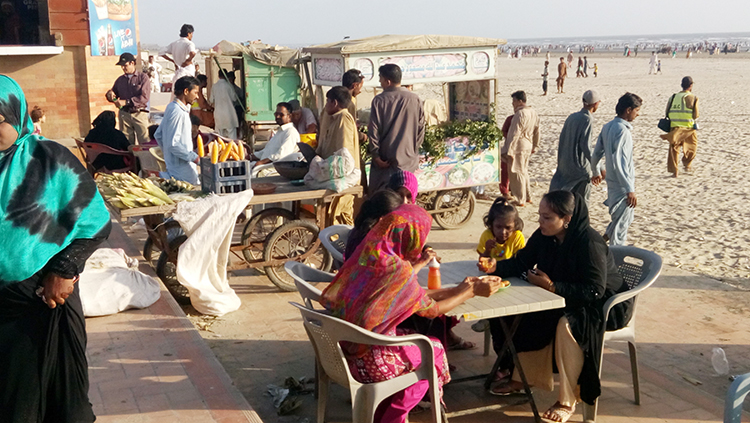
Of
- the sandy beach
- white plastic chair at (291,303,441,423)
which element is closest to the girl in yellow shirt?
white plastic chair at (291,303,441,423)

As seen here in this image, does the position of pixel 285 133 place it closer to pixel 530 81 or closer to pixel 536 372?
pixel 536 372

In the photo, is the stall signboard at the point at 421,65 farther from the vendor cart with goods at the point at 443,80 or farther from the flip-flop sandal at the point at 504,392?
the flip-flop sandal at the point at 504,392

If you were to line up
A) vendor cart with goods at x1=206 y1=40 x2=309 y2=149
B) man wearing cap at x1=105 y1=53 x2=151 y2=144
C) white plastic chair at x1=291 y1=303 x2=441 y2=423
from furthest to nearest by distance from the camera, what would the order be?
vendor cart with goods at x1=206 y1=40 x2=309 y2=149, man wearing cap at x1=105 y1=53 x2=151 y2=144, white plastic chair at x1=291 y1=303 x2=441 y2=423

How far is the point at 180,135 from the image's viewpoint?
7.39 metres


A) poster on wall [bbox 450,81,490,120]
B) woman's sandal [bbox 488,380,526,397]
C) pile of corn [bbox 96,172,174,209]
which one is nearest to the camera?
woman's sandal [bbox 488,380,526,397]

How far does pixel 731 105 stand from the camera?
26297 millimetres

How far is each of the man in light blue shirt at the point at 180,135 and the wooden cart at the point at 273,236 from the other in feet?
2.34

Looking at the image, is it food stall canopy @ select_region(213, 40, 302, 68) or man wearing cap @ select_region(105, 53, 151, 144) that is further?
food stall canopy @ select_region(213, 40, 302, 68)

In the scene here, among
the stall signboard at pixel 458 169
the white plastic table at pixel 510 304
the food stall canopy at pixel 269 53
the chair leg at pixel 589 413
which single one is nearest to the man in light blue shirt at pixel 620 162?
the stall signboard at pixel 458 169

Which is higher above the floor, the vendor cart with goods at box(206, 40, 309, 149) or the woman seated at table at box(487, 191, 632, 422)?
the vendor cart with goods at box(206, 40, 309, 149)

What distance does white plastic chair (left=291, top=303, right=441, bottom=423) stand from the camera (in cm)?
360

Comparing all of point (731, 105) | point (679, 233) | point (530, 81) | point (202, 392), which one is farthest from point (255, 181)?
point (530, 81)

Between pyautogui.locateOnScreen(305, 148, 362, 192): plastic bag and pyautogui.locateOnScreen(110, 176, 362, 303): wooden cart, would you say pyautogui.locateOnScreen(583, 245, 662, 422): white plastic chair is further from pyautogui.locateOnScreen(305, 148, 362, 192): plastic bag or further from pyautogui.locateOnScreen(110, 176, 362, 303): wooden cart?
pyautogui.locateOnScreen(110, 176, 362, 303): wooden cart

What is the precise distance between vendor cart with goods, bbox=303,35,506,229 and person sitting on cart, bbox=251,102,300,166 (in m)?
0.82
